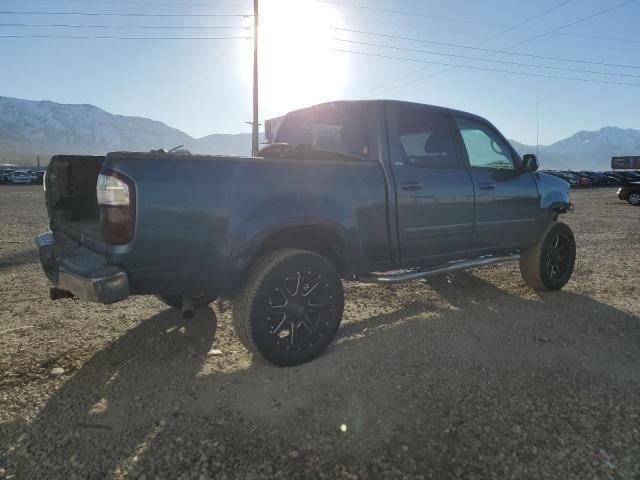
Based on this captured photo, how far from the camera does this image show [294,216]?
297cm

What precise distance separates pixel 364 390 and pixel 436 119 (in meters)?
2.70

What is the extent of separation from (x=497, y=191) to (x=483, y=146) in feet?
1.71

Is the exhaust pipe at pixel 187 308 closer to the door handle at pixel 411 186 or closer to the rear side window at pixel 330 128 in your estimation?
the rear side window at pixel 330 128

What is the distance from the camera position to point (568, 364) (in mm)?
3221

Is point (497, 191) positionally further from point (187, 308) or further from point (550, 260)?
point (187, 308)

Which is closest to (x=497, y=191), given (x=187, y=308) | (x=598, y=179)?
(x=187, y=308)

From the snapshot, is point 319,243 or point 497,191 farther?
point 497,191

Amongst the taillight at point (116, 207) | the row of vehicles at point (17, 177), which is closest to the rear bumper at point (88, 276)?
the taillight at point (116, 207)

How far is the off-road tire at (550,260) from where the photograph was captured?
16.7 ft

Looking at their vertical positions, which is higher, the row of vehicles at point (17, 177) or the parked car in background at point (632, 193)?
the row of vehicles at point (17, 177)

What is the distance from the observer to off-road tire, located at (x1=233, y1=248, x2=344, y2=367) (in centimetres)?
289

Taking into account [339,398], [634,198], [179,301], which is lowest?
[339,398]

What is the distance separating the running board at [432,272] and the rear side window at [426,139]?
930 millimetres

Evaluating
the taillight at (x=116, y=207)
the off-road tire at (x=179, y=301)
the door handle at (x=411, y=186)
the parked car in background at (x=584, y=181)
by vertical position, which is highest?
the parked car in background at (x=584, y=181)
